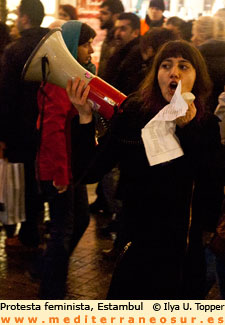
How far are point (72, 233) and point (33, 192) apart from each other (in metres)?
1.30

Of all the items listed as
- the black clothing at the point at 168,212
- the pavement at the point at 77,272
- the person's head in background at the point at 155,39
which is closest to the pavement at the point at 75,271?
the pavement at the point at 77,272

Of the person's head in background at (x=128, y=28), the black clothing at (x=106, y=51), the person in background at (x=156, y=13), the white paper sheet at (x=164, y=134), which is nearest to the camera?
the white paper sheet at (x=164, y=134)

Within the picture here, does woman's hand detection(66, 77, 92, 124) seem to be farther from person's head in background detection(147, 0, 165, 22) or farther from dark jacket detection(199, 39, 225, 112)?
person's head in background detection(147, 0, 165, 22)

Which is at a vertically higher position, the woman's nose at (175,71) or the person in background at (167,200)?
the woman's nose at (175,71)

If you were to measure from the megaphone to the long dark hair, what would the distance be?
18 centimetres

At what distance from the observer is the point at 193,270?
2.88 m

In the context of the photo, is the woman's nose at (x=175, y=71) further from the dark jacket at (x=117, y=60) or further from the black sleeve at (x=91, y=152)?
the dark jacket at (x=117, y=60)

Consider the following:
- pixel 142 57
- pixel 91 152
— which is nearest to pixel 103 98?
pixel 91 152

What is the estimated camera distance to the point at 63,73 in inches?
131

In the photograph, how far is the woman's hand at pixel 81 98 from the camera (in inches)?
119

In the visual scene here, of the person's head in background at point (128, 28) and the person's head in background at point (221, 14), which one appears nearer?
the person's head in background at point (221, 14)

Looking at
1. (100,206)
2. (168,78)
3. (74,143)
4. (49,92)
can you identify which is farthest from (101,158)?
(100,206)

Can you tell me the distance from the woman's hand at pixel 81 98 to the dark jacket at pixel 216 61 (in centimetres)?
225
